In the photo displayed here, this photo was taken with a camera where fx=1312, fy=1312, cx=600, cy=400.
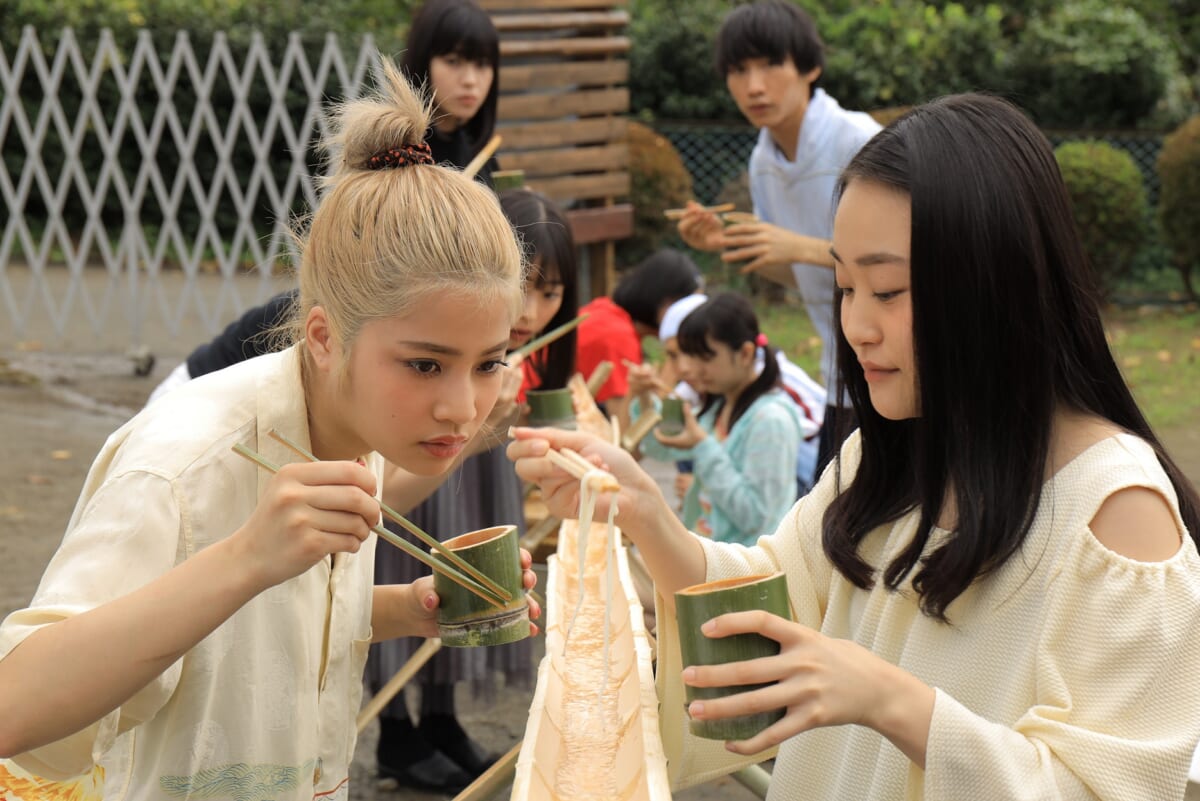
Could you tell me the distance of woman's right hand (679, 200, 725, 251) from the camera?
4.99 meters

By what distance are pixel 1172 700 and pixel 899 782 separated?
0.45 meters

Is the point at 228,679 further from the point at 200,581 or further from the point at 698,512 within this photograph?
the point at 698,512

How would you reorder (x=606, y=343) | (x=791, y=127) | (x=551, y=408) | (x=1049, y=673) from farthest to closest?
(x=606, y=343)
(x=791, y=127)
(x=551, y=408)
(x=1049, y=673)

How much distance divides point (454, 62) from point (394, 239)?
8.77 feet

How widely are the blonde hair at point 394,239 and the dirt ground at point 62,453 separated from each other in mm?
2660

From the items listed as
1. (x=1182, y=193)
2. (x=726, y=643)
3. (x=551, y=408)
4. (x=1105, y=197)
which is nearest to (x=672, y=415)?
(x=551, y=408)

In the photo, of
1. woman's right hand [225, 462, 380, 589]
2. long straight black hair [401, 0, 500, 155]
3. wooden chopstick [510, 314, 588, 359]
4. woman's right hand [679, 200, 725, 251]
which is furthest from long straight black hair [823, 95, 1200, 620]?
woman's right hand [679, 200, 725, 251]

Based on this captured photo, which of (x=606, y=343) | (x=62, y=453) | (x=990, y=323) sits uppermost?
(x=990, y=323)

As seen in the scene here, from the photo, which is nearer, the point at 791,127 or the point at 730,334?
the point at 730,334

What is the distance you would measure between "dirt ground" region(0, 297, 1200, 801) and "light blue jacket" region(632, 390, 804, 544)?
0.91 meters

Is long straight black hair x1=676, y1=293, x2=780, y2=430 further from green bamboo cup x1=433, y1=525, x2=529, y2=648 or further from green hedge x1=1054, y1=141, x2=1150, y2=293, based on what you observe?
green hedge x1=1054, y1=141, x2=1150, y2=293

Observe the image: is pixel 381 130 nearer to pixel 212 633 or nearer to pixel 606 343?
pixel 212 633

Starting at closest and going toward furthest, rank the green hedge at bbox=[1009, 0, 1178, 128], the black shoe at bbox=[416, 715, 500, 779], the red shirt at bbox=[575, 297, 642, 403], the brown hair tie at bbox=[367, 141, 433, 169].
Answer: the brown hair tie at bbox=[367, 141, 433, 169] → the black shoe at bbox=[416, 715, 500, 779] → the red shirt at bbox=[575, 297, 642, 403] → the green hedge at bbox=[1009, 0, 1178, 128]

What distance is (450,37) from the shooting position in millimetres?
4598
